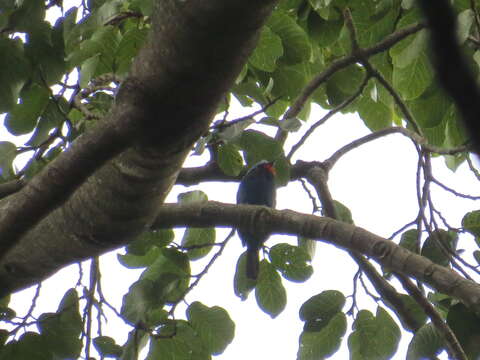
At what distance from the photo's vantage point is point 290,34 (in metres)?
2.78

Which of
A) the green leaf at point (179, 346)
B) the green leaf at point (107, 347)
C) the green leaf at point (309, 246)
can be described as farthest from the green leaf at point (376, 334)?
the green leaf at point (107, 347)

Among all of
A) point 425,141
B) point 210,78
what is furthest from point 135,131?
point 425,141

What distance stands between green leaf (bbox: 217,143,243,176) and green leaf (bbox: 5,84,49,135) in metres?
0.75

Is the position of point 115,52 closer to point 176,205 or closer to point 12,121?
point 12,121

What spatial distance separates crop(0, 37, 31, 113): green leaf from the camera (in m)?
2.41

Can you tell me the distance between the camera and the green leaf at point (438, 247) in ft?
7.90

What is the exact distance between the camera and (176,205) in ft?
7.32

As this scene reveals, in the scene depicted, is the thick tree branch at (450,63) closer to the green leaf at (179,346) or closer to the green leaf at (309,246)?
the green leaf at (179,346)

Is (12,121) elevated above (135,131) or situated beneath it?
elevated above

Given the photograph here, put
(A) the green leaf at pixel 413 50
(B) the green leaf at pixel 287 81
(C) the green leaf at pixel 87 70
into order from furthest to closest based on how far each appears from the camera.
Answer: (B) the green leaf at pixel 287 81 < (C) the green leaf at pixel 87 70 < (A) the green leaf at pixel 413 50

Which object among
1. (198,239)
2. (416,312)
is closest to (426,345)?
(416,312)

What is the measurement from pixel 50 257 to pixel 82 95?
3.62ft

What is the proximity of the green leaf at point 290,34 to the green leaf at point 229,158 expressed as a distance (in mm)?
633

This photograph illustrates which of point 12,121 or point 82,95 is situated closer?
point 12,121
